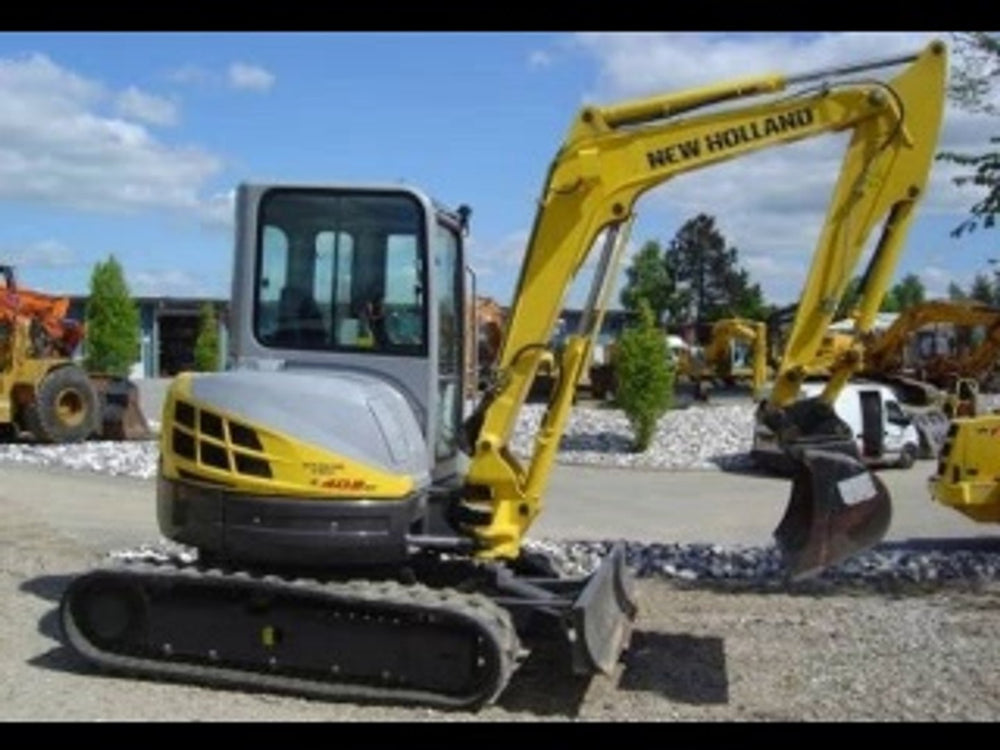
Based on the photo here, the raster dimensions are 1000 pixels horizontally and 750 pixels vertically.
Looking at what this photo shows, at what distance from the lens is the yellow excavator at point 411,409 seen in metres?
7.74

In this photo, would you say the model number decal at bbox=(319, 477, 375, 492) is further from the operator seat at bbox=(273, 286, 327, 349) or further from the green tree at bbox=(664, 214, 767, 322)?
the green tree at bbox=(664, 214, 767, 322)

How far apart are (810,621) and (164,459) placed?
454 cm

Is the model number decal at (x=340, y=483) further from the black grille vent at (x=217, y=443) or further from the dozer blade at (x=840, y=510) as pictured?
the dozer blade at (x=840, y=510)

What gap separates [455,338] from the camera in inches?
344

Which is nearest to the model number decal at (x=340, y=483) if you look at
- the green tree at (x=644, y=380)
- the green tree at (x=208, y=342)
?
the green tree at (x=644, y=380)

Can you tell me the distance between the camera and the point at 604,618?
309 inches

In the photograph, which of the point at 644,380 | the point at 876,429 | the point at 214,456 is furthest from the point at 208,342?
the point at 214,456

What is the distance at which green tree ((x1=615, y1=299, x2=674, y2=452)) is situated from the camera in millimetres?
25453

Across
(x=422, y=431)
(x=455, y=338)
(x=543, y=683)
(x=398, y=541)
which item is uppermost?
(x=455, y=338)

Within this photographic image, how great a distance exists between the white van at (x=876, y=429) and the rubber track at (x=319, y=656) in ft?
47.6

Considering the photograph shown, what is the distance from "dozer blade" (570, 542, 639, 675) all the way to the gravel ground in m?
0.25

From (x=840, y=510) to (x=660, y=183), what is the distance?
7.22 ft

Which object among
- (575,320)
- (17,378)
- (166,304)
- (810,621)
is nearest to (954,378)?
(17,378)

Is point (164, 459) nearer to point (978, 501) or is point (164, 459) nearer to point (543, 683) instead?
point (543, 683)
